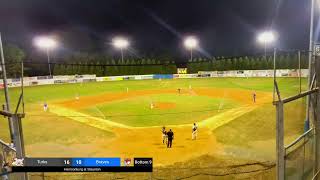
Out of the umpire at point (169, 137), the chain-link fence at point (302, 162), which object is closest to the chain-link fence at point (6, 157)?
the chain-link fence at point (302, 162)

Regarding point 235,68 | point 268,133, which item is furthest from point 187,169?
point 235,68

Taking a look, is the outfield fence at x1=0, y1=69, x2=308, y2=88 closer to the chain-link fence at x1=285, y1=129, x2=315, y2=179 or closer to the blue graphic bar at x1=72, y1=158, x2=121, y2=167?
the chain-link fence at x1=285, y1=129, x2=315, y2=179

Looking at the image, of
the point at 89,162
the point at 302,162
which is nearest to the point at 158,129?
the point at 302,162

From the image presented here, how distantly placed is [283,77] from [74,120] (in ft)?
180

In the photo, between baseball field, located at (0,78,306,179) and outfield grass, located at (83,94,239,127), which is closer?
baseball field, located at (0,78,306,179)

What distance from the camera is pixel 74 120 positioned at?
31594 millimetres

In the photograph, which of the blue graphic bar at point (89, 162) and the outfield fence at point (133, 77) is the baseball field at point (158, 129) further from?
the outfield fence at point (133, 77)

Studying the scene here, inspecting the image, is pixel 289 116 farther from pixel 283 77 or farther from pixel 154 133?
pixel 283 77

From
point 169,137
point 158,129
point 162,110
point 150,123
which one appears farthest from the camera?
point 162,110

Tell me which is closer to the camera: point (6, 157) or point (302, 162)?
point (6, 157)

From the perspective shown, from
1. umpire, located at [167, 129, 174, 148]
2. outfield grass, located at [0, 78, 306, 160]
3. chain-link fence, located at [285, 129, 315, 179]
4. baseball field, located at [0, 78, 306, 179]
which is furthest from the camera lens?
outfield grass, located at [0, 78, 306, 160]
